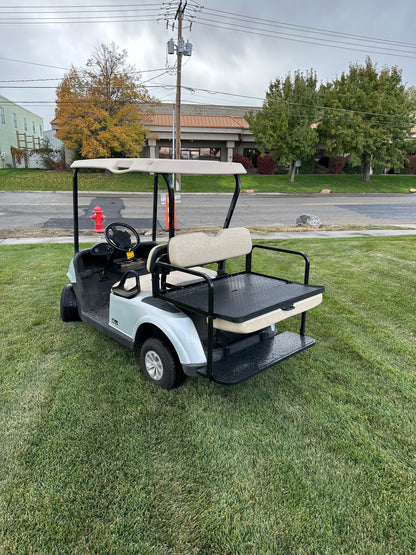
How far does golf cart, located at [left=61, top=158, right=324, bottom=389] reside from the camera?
2.66 metres

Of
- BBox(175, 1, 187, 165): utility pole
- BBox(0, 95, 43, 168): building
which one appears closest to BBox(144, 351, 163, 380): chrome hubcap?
BBox(175, 1, 187, 165): utility pole

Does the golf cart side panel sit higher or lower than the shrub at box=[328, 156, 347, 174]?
lower

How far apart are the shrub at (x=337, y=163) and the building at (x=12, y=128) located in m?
27.3

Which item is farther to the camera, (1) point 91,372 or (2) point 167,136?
(2) point 167,136

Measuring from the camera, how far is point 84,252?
404cm

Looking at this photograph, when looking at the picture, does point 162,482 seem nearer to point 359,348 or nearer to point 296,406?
point 296,406

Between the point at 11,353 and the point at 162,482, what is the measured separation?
218cm

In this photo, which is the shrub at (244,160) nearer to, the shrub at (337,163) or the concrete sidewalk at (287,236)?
the shrub at (337,163)

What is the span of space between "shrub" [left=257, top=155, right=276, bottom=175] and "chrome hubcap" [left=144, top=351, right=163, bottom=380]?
30.0m

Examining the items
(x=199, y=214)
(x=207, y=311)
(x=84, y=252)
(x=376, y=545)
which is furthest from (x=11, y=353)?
(x=199, y=214)

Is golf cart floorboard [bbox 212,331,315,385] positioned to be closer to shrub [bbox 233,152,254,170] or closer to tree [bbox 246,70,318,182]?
tree [bbox 246,70,318,182]

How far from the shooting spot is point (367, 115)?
2594 centimetres

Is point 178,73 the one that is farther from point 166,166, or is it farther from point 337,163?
point 166,166

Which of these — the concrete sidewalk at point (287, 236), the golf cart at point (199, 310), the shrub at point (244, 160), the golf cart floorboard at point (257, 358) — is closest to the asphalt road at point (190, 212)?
the concrete sidewalk at point (287, 236)
